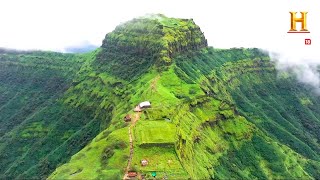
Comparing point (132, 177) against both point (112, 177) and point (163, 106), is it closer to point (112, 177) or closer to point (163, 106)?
point (112, 177)

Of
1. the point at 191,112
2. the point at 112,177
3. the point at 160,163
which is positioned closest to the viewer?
the point at 112,177

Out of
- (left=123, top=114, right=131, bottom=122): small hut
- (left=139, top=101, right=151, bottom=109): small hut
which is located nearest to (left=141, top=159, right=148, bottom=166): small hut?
(left=123, top=114, right=131, bottom=122): small hut

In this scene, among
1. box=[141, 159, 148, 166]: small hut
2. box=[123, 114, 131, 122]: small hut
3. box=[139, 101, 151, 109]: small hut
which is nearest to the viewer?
box=[141, 159, 148, 166]: small hut

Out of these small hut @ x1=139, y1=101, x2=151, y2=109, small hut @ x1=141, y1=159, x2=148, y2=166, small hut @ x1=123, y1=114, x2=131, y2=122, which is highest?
small hut @ x1=139, y1=101, x2=151, y2=109

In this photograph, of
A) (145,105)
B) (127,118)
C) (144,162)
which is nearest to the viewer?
(144,162)

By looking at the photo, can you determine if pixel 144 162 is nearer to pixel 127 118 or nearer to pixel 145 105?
pixel 127 118

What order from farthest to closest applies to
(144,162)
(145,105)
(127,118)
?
(145,105)
(127,118)
(144,162)

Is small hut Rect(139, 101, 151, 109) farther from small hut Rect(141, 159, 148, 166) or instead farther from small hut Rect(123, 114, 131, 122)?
small hut Rect(141, 159, 148, 166)

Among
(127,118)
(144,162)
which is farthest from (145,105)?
(144,162)

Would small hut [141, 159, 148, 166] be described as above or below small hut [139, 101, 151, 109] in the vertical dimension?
below

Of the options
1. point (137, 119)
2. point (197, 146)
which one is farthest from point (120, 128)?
point (197, 146)

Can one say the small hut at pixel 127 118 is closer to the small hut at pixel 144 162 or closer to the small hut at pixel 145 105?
the small hut at pixel 145 105
